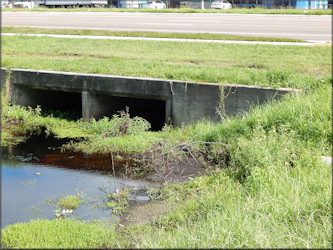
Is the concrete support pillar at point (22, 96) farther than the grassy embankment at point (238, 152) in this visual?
Yes

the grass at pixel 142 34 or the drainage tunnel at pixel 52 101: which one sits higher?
the grass at pixel 142 34

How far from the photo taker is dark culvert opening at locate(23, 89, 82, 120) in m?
12.0

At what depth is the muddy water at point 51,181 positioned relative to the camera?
6.59 meters

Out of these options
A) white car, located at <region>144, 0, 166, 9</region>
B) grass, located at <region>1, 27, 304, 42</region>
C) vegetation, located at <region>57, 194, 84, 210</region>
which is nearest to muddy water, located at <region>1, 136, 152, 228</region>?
vegetation, located at <region>57, 194, 84, 210</region>

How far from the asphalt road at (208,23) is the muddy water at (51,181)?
847 centimetres

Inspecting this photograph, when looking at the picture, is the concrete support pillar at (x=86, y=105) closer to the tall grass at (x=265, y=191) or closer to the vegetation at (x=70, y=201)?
the tall grass at (x=265, y=191)

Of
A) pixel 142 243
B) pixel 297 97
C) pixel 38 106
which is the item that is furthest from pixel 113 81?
pixel 142 243

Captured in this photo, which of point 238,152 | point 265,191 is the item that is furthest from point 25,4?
point 265,191

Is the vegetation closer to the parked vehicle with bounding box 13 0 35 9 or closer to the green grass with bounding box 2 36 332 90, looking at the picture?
the green grass with bounding box 2 36 332 90

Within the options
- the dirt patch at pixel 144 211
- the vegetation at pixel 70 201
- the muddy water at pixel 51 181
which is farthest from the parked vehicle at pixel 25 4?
Answer: the dirt patch at pixel 144 211

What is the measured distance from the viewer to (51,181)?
25.5 ft

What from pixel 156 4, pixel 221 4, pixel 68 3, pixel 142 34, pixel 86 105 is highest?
pixel 68 3

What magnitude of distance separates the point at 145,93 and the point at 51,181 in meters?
3.23

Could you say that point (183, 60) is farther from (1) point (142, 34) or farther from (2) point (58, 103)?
(1) point (142, 34)
